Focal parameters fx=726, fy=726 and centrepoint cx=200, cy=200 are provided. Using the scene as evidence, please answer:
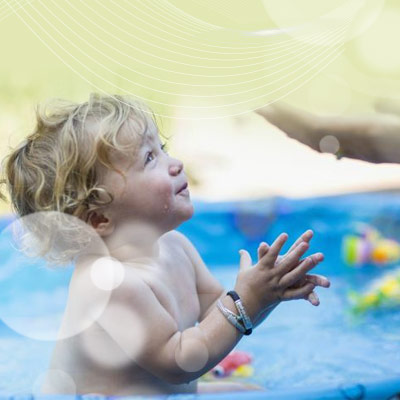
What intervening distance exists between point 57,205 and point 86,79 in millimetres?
213

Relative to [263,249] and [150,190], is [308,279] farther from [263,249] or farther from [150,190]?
[150,190]

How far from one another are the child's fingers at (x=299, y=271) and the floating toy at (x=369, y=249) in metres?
1.57

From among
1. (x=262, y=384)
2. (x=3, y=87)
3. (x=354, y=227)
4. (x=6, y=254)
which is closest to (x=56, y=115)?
(x=262, y=384)

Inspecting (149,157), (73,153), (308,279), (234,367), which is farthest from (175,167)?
(234,367)

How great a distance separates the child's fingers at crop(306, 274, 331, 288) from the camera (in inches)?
37.7

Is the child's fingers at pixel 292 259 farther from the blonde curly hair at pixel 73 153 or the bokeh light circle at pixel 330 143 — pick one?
the bokeh light circle at pixel 330 143

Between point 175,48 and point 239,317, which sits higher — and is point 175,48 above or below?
above

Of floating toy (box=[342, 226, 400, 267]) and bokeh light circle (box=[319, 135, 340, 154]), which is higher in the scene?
bokeh light circle (box=[319, 135, 340, 154])

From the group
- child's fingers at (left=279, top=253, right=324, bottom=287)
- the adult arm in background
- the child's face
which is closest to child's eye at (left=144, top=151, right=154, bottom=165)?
the child's face

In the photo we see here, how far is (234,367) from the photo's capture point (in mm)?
1760

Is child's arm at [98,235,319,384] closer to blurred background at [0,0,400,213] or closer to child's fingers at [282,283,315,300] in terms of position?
child's fingers at [282,283,315,300]

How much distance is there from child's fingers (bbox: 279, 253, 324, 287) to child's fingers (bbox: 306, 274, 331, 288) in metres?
0.02

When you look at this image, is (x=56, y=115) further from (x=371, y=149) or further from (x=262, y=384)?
(x=262, y=384)
